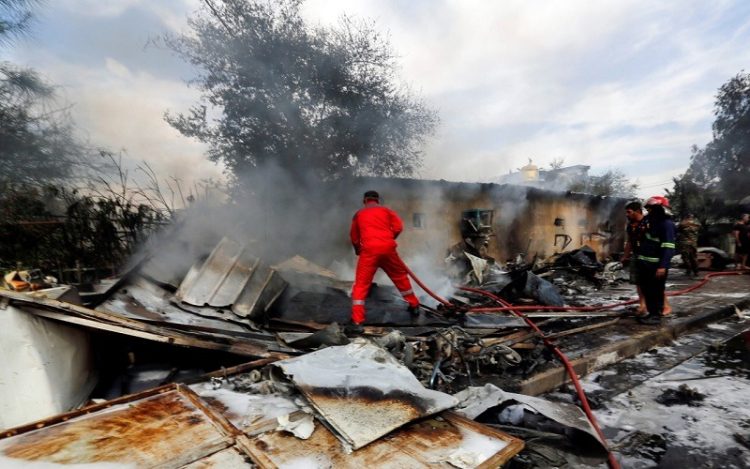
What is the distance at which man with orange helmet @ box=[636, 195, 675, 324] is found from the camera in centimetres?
463

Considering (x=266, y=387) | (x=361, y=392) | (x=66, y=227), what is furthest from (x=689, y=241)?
(x=66, y=227)

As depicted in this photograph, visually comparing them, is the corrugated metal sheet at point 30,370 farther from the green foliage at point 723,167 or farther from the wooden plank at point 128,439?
the green foliage at point 723,167

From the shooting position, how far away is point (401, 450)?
5.26 feet

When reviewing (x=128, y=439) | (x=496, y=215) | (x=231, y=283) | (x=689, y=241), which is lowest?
(x=128, y=439)

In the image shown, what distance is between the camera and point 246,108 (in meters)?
9.14

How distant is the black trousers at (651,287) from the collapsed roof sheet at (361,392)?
4466 millimetres

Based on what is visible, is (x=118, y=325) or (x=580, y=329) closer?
(x=118, y=325)

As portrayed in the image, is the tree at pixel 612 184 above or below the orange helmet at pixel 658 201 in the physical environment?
above

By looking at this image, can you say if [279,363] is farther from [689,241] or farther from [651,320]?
[689,241]

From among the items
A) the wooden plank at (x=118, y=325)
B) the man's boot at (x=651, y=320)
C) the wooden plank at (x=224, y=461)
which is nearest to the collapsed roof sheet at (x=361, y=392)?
the wooden plank at (x=224, y=461)

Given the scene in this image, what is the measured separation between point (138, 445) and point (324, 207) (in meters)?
7.27

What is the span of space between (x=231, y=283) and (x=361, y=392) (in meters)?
2.98

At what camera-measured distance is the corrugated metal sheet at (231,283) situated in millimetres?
4246

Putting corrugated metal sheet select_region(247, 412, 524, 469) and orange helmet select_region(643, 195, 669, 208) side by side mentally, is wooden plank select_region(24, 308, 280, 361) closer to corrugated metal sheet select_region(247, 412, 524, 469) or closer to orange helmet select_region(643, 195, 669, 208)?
corrugated metal sheet select_region(247, 412, 524, 469)
